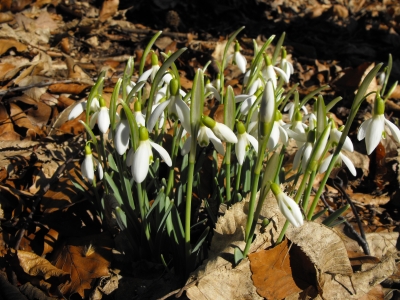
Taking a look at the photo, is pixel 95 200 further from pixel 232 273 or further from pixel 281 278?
pixel 281 278

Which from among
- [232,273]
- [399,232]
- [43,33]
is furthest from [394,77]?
[43,33]

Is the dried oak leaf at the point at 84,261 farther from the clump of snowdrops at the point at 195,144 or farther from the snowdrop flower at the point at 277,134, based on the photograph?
the snowdrop flower at the point at 277,134

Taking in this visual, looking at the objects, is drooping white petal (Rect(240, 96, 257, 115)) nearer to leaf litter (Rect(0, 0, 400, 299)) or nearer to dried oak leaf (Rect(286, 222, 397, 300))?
leaf litter (Rect(0, 0, 400, 299))

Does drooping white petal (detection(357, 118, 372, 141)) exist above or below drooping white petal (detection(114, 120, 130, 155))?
above

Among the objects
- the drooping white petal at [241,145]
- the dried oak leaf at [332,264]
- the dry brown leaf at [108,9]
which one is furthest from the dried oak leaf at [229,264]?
the dry brown leaf at [108,9]

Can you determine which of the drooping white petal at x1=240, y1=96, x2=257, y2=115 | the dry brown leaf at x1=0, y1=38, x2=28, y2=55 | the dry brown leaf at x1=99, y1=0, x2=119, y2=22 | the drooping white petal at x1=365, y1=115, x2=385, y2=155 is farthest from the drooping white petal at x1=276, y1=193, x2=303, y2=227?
the dry brown leaf at x1=99, y1=0, x2=119, y2=22
